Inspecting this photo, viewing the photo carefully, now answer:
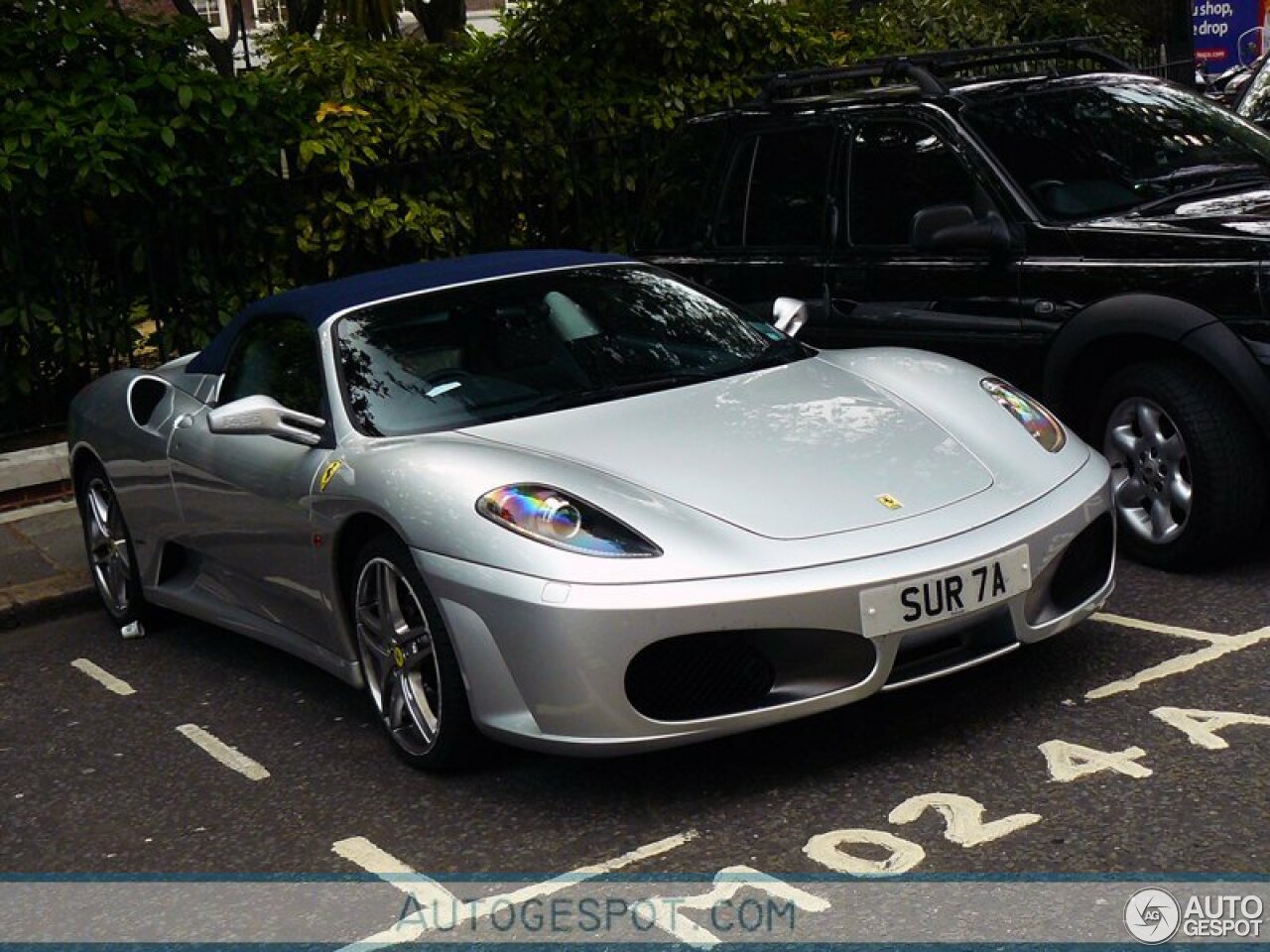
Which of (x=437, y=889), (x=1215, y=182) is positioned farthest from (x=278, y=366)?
(x=1215, y=182)

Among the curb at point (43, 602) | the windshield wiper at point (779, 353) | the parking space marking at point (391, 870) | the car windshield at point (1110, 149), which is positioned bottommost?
the curb at point (43, 602)

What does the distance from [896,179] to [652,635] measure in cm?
341

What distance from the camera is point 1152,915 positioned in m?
3.78

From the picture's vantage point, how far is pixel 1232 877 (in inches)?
155

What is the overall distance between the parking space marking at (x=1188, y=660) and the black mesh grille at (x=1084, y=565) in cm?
28

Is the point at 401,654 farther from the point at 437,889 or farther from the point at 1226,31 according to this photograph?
the point at 1226,31

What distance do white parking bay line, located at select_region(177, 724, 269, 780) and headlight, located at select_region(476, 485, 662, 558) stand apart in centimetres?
121

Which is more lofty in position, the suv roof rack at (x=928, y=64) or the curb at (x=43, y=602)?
the suv roof rack at (x=928, y=64)

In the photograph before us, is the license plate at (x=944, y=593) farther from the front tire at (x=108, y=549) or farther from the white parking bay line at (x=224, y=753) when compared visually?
the front tire at (x=108, y=549)

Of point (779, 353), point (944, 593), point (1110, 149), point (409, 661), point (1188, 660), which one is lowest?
point (1188, 660)

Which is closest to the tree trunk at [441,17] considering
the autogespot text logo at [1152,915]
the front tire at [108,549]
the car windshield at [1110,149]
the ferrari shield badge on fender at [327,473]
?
the front tire at [108,549]

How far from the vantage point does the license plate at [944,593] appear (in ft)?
15.1

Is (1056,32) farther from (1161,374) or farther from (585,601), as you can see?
(585,601)

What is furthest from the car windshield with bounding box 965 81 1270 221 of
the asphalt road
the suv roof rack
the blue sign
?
the blue sign
